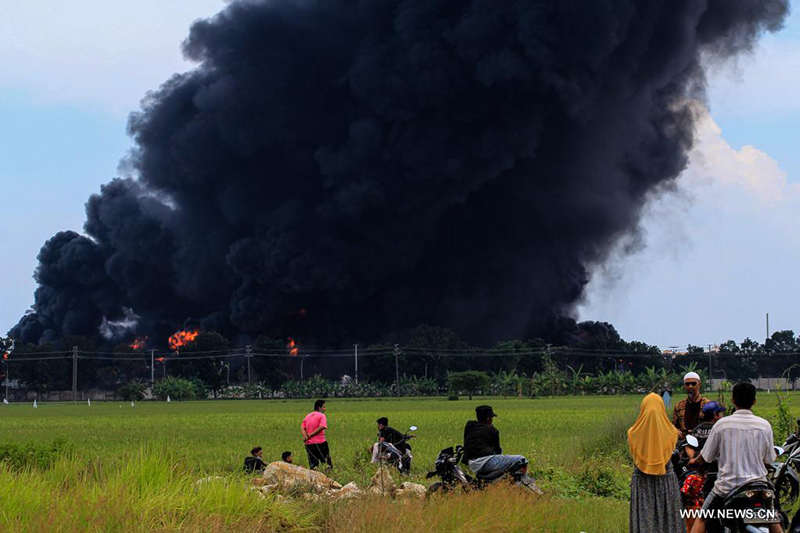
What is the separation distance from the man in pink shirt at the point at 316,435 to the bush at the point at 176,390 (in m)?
103

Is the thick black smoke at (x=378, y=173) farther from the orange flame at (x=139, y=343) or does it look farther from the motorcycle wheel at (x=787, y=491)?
the motorcycle wheel at (x=787, y=491)

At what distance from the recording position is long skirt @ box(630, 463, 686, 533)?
11414 millimetres

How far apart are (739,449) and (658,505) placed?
49.3 inches

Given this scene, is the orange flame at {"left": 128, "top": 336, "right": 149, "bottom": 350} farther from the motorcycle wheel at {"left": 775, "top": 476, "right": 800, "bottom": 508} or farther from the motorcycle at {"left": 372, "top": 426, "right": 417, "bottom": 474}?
the motorcycle wheel at {"left": 775, "top": 476, "right": 800, "bottom": 508}

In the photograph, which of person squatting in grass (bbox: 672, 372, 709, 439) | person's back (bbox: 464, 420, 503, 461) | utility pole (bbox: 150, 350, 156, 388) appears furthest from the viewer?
utility pole (bbox: 150, 350, 156, 388)

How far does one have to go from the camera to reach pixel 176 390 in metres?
123

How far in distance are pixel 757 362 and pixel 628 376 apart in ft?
137

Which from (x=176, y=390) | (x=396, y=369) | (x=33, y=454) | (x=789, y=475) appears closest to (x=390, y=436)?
(x=33, y=454)

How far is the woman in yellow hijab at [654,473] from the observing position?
1128 cm

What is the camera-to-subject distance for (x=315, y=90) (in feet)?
471

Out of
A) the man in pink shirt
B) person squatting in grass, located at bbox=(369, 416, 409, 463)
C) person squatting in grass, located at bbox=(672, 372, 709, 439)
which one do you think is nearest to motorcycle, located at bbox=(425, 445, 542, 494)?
person squatting in grass, located at bbox=(672, 372, 709, 439)

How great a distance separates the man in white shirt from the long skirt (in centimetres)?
52

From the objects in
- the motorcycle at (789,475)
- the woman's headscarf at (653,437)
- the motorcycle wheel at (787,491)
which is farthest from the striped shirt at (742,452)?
the motorcycle wheel at (787,491)

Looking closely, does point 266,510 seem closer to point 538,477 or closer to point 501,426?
point 538,477
